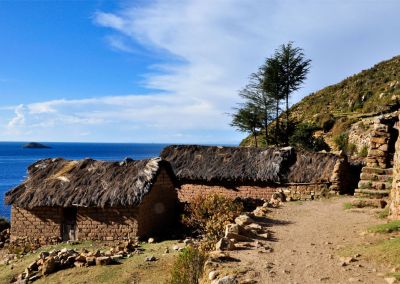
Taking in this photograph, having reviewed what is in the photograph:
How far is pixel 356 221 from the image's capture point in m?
10.7

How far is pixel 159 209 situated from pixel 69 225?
10.5 feet

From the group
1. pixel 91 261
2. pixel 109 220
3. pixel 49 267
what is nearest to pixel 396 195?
pixel 91 261

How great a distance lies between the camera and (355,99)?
130 feet

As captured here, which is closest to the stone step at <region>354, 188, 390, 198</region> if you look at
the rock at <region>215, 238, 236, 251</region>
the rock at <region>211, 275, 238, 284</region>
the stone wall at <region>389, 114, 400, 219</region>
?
the stone wall at <region>389, 114, 400, 219</region>

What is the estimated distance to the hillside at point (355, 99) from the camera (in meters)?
34.6

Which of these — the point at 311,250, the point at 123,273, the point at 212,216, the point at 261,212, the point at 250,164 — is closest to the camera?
the point at 311,250

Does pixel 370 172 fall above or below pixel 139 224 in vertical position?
above

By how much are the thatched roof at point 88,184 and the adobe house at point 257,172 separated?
364 cm

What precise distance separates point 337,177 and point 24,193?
11546 mm

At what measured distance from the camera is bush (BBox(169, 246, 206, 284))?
700 cm

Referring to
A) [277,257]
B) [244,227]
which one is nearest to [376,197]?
[244,227]

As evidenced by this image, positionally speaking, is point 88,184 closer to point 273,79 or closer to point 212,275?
point 212,275

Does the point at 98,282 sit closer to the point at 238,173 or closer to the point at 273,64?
the point at 238,173

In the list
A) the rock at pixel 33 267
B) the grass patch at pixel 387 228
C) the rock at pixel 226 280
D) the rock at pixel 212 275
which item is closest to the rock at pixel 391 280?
the rock at pixel 226 280
